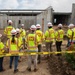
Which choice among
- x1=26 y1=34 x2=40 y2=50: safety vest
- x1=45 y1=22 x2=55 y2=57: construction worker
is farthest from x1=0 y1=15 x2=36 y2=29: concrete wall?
x1=26 y1=34 x2=40 y2=50: safety vest

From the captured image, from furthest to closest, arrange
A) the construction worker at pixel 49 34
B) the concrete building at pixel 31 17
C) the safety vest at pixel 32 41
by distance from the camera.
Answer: the concrete building at pixel 31 17, the construction worker at pixel 49 34, the safety vest at pixel 32 41

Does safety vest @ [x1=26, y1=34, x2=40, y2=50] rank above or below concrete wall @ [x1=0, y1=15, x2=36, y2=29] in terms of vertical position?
below

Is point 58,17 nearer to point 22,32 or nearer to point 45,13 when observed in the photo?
point 45,13

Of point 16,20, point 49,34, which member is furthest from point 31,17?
point 49,34

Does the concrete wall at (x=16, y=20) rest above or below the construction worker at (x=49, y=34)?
above

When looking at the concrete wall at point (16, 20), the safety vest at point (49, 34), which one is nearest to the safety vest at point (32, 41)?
the safety vest at point (49, 34)

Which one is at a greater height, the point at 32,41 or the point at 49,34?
the point at 49,34

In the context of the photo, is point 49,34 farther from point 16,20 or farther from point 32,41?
point 16,20

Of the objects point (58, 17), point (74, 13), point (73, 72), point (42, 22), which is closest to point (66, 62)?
point (73, 72)

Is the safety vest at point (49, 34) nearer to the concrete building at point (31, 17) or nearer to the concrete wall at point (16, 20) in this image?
the concrete building at point (31, 17)

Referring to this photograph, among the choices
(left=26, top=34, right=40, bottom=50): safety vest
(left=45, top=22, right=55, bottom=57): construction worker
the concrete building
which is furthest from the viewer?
the concrete building

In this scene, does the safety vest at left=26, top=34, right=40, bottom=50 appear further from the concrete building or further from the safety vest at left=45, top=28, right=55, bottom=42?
the concrete building

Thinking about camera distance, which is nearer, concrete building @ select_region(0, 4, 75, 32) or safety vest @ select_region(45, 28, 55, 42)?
safety vest @ select_region(45, 28, 55, 42)

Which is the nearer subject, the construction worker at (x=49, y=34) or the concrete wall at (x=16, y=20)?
the construction worker at (x=49, y=34)
